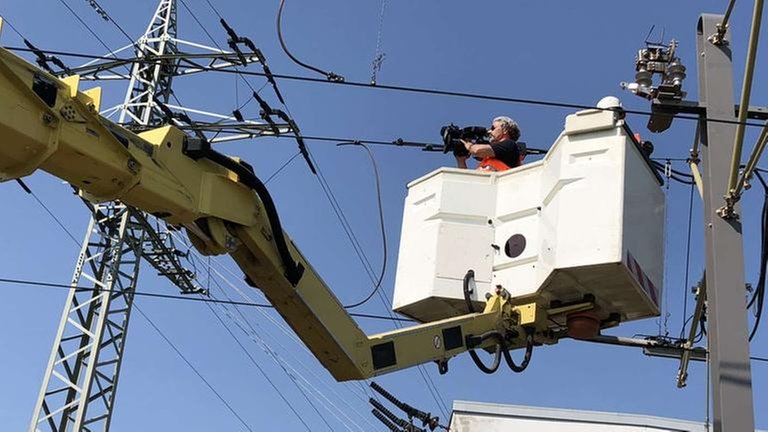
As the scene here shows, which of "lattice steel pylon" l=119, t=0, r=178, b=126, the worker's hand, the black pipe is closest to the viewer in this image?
the black pipe

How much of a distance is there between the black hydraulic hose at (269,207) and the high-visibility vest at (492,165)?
2.50 meters

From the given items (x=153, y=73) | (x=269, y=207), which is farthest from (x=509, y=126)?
(x=153, y=73)

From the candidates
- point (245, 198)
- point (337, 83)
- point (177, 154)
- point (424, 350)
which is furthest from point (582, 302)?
point (177, 154)

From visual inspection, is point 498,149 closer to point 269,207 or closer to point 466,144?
point 466,144

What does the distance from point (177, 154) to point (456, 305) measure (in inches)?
115

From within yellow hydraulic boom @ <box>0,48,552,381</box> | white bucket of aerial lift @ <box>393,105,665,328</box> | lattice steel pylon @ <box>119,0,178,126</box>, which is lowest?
yellow hydraulic boom @ <box>0,48,552,381</box>

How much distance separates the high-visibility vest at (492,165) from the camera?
726 cm

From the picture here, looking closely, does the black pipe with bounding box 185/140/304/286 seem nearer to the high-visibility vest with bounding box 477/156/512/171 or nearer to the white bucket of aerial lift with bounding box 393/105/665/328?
the white bucket of aerial lift with bounding box 393/105/665/328

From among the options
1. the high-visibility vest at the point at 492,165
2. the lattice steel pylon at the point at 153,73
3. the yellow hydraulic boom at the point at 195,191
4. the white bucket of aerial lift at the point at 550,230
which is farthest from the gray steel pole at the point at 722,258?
the lattice steel pylon at the point at 153,73

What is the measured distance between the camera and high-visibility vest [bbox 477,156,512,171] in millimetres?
7258

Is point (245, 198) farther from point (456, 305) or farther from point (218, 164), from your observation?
point (456, 305)

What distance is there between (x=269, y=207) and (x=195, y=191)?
484 mm

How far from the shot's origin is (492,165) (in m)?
7.29

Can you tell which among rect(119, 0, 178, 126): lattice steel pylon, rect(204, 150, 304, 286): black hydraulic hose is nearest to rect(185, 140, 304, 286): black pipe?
rect(204, 150, 304, 286): black hydraulic hose
